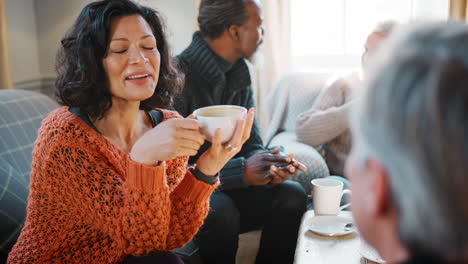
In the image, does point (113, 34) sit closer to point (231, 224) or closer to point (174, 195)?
point (174, 195)

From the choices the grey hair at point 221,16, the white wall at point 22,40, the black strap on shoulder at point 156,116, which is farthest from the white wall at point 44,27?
the black strap on shoulder at point 156,116

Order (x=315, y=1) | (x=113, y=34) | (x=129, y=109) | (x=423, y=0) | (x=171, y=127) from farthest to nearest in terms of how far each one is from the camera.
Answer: (x=315, y=1)
(x=423, y=0)
(x=129, y=109)
(x=113, y=34)
(x=171, y=127)

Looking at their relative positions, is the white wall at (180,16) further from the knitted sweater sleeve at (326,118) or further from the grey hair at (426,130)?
the grey hair at (426,130)

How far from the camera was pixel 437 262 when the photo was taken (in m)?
0.47

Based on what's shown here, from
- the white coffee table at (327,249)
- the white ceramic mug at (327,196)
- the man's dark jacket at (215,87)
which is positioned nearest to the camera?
the white coffee table at (327,249)

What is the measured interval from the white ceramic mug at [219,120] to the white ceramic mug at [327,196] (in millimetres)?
416

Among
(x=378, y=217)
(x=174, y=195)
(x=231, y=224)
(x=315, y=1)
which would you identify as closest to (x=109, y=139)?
(x=174, y=195)

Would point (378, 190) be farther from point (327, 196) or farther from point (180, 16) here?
Answer: point (180, 16)

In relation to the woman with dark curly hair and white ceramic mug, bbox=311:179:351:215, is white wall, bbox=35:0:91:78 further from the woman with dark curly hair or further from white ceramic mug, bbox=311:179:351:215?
white ceramic mug, bbox=311:179:351:215

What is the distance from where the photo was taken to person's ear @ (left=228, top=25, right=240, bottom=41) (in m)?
2.10

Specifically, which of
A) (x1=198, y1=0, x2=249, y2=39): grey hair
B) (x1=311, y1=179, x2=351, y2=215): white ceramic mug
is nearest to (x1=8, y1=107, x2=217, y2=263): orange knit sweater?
(x1=311, y1=179, x2=351, y2=215): white ceramic mug

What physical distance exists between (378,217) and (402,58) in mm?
169

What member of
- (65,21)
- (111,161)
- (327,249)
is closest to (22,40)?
(65,21)

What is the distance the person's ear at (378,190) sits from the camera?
0.49 meters
